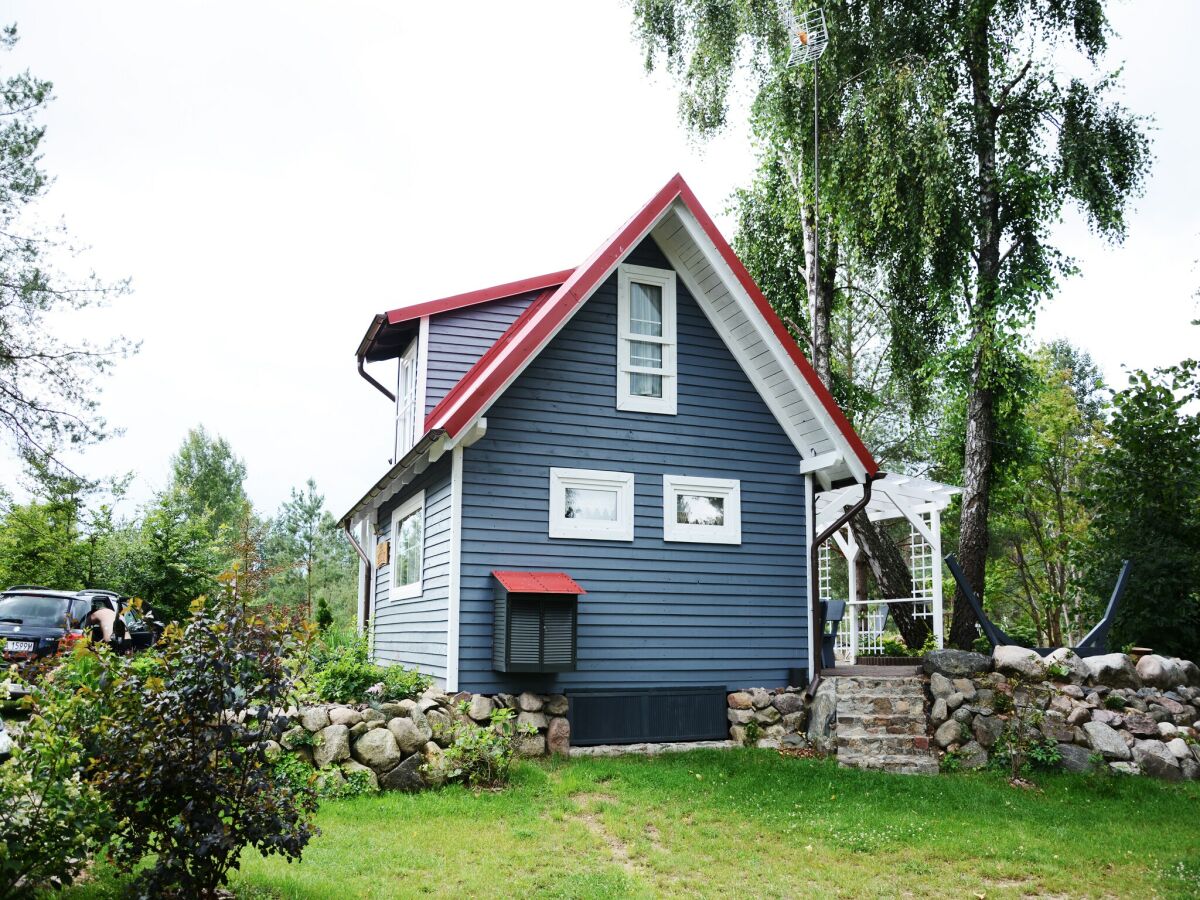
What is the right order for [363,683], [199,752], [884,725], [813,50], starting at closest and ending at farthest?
[199,752], [363,683], [884,725], [813,50]

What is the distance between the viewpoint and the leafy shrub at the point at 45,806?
4.16 metres

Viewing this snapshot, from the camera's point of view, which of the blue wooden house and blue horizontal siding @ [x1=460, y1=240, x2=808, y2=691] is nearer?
the blue wooden house

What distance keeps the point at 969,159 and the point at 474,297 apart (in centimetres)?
849

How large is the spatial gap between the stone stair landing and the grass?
416mm

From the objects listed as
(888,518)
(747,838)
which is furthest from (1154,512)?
(747,838)

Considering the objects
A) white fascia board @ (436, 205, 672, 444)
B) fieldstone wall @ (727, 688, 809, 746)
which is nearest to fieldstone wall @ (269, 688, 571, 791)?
white fascia board @ (436, 205, 672, 444)

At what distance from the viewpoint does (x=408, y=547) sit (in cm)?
1248

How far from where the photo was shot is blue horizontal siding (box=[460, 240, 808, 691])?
1027cm

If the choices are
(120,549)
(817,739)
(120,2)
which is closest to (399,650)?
(817,739)

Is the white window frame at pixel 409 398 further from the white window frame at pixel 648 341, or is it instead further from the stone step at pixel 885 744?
the stone step at pixel 885 744

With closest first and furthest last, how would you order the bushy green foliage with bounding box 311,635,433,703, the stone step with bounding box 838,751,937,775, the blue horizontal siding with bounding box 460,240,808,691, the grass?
1. the grass
2. the bushy green foliage with bounding box 311,635,433,703
3. the stone step with bounding box 838,751,937,775
4. the blue horizontal siding with bounding box 460,240,808,691

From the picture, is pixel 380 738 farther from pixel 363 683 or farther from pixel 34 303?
pixel 34 303

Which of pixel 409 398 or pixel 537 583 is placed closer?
pixel 537 583

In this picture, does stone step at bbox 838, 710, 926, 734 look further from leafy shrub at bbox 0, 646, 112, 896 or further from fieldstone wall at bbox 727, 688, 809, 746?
leafy shrub at bbox 0, 646, 112, 896
